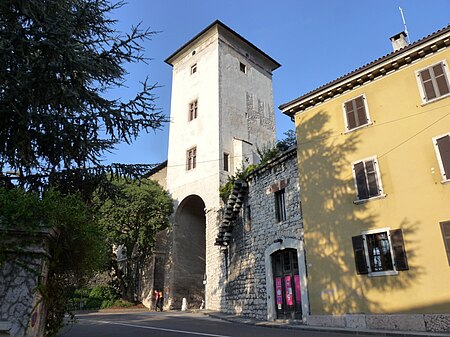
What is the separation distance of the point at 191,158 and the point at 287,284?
12.9 meters

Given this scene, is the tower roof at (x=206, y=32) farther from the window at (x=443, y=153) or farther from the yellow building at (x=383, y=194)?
the window at (x=443, y=153)

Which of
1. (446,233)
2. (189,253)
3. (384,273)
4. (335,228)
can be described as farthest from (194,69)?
(446,233)

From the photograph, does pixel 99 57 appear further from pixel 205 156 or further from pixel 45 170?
pixel 205 156

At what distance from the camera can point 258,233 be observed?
1672 cm

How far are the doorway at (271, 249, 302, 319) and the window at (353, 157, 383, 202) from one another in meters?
3.94

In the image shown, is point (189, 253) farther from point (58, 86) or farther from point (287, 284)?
point (58, 86)

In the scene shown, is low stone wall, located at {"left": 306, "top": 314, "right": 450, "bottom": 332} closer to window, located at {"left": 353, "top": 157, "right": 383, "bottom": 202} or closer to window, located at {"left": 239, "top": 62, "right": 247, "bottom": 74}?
window, located at {"left": 353, "top": 157, "right": 383, "bottom": 202}

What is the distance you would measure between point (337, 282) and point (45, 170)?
9.97m

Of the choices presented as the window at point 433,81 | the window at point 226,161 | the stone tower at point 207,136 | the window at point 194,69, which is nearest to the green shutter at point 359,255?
the window at point 433,81

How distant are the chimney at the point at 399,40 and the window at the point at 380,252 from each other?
7901 mm

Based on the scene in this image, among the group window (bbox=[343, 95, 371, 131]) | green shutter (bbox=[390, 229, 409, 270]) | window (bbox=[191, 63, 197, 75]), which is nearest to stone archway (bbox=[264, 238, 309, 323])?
green shutter (bbox=[390, 229, 409, 270])

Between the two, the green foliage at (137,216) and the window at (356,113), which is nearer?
the window at (356,113)

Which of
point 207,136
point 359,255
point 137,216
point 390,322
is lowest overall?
point 390,322

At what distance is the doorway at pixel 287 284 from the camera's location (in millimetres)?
14047
